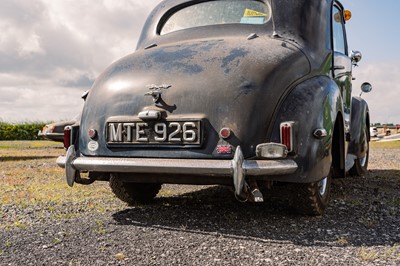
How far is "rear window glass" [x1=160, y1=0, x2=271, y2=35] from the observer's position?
4507 millimetres

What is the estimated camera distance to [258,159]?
11.5 feet

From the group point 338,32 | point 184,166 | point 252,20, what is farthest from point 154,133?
point 338,32

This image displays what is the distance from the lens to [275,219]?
411cm

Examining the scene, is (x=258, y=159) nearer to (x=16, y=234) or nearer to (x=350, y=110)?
(x=16, y=234)

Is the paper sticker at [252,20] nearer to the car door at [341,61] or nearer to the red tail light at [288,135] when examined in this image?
the car door at [341,61]

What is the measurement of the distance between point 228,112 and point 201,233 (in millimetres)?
999

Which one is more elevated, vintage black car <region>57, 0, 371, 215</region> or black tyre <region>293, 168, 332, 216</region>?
vintage black car <region>57, 0, 371, 215</region>

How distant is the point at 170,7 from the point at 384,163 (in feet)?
22.3

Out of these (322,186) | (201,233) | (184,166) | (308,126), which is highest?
(308,126)

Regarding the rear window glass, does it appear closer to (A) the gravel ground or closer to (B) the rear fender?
(B) the rear fender

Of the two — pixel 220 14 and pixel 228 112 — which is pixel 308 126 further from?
pixel 220 14

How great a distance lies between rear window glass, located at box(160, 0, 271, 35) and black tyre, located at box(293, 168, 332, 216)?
5.44 ft

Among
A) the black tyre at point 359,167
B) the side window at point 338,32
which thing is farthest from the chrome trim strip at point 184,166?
the black tyre at point 359,167

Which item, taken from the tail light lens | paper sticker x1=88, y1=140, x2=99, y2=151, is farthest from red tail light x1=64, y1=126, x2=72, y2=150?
paper sticker x1=88, y1=140, x2=99, y2=151
